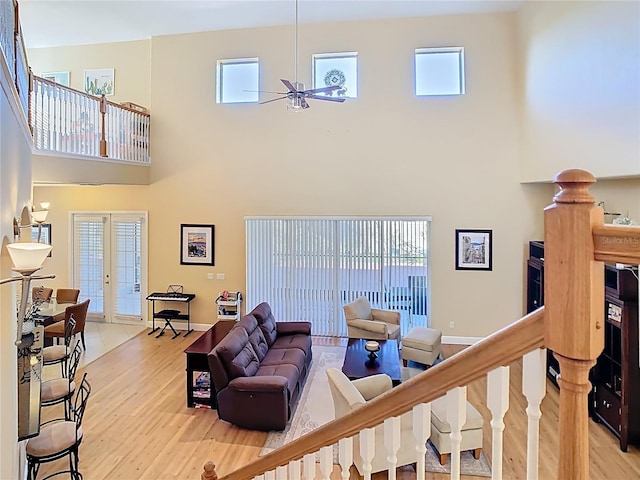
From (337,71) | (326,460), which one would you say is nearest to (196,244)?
(337,71)

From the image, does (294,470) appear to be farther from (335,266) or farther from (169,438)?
(335,266)

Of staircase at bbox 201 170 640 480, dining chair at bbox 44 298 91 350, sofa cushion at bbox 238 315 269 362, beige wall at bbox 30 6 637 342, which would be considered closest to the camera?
staircase at bbox 201 170 640 480

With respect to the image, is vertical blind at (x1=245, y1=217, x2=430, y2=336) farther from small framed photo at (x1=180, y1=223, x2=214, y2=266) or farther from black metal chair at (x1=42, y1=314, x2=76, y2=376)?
black metal chair at (x1=42, y1=314, x2=76, y2=376)

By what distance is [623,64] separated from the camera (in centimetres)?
443

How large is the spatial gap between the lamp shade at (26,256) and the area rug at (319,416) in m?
3.06

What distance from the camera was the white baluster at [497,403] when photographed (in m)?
0.99

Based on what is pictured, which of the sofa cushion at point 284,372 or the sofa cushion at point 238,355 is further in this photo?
the sofa cushion at point 284,372

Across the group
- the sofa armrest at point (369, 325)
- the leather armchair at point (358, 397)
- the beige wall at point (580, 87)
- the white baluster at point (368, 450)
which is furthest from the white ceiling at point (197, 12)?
the white baluster at point (368, 450)

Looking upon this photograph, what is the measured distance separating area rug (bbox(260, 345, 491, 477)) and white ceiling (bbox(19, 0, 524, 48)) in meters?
6.16

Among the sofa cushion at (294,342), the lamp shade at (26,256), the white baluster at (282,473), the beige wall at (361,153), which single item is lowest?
the sofa cushion at (294,342)

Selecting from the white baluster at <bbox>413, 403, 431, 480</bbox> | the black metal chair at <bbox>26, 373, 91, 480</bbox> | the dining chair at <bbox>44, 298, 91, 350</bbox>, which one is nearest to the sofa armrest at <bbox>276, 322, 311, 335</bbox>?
the dining chair at <bbox>44, 298, 91, 350</bbox>

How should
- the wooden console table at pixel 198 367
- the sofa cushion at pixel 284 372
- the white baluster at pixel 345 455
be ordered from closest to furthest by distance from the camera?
the white baluster at pixel 345 455
the sofa cushion at pixel 284 372
the wooden console table at pixel 198 367

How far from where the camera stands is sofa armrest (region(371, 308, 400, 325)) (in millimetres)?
7746

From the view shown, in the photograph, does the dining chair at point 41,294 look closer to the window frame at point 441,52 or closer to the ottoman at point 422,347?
the ottoman at point 422,347
